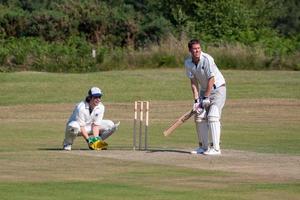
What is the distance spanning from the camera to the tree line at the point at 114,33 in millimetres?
48531

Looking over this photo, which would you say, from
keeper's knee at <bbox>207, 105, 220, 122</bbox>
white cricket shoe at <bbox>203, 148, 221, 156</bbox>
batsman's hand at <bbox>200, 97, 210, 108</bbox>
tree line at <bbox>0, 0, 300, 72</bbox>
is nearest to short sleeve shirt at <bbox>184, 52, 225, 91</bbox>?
batsman's hand at <bbox>200, 97, 210, 108</bbox>

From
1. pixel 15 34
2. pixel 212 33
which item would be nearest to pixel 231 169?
pixel 212 33

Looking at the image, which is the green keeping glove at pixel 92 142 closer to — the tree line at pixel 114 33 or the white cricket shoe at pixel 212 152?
the white cricket shoe at pixel 212 152

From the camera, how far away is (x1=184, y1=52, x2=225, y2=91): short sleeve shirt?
16.7m

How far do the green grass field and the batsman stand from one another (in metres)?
0.47

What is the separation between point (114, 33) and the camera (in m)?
59.6

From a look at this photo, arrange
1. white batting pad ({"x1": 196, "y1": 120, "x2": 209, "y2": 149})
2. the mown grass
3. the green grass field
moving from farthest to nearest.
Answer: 1. the mown grass
2. white batting pad ({"x1": 196, "y1": 120, "x2": 209, "y2": 149})
3. the green grass field

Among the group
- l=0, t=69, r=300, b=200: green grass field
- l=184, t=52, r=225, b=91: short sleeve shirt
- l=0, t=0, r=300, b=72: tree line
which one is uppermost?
l=0, t=0, r=300, b=72: tree line

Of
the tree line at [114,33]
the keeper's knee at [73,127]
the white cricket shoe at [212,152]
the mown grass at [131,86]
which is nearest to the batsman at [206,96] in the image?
the white cricket shoe at [212,152]

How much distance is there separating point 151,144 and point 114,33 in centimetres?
3937

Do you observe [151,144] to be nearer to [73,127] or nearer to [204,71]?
[73,127]

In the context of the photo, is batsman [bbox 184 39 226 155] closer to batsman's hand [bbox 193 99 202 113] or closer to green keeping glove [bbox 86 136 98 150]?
batsman's hand [bbox 193 99 202 113]

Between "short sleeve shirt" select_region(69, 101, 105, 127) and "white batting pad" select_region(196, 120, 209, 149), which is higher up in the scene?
"short sleeve shirt" select_region(69, 101, 105, 127)

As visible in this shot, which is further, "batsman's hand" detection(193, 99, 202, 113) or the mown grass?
the mown grass
